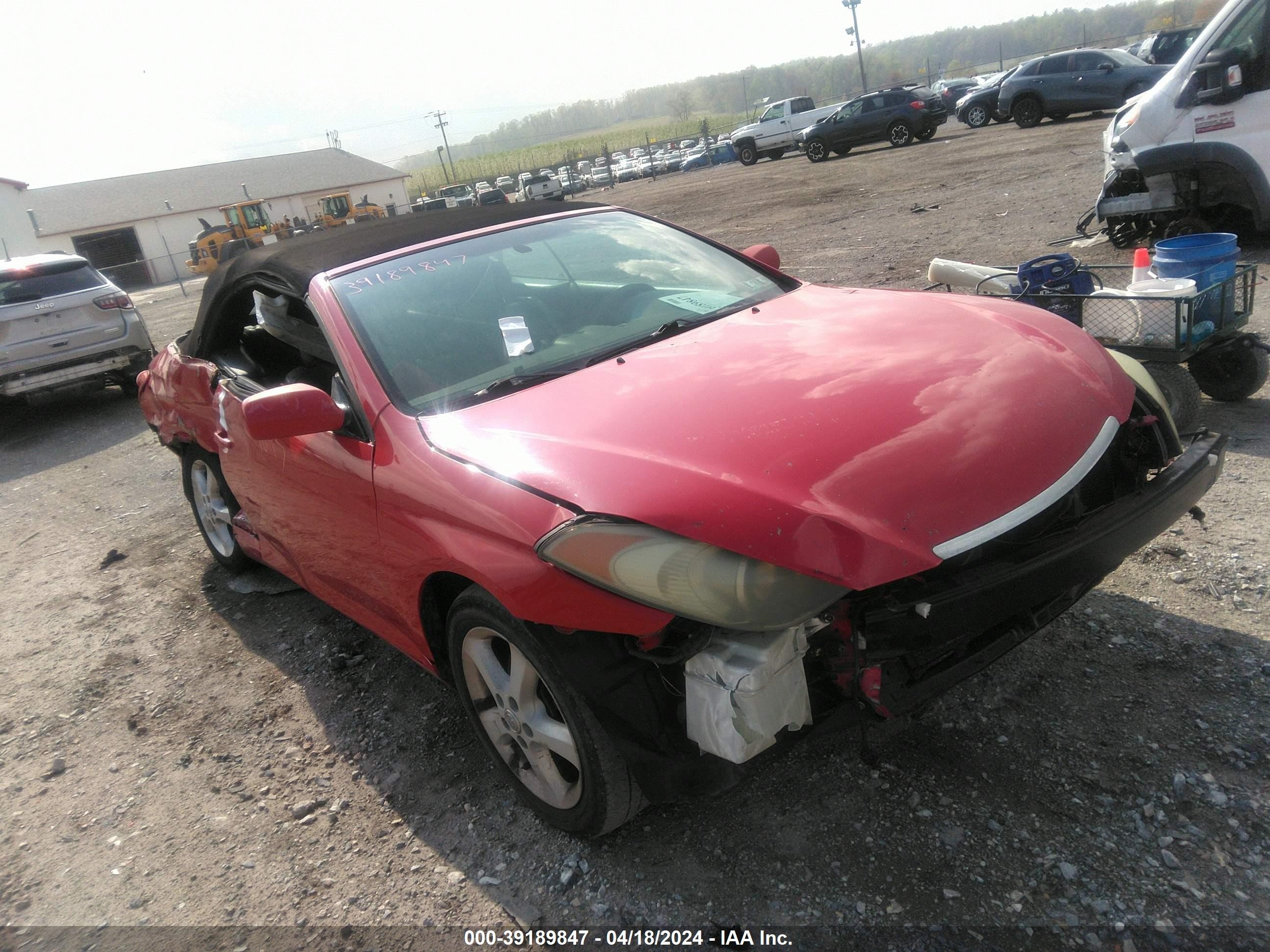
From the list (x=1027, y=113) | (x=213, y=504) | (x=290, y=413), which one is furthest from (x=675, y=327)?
(x=1027, y=113)

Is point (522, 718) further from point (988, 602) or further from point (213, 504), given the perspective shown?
point (213, 504)

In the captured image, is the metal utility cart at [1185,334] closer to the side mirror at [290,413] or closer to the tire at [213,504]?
the side mirror at [290,413]

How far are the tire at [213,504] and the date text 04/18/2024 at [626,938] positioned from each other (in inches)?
106

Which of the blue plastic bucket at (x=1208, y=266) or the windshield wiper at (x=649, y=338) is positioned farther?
the blue plastic bucket at (x=1208, y=266)

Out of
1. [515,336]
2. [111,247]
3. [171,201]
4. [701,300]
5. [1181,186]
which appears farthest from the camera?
[171,201]

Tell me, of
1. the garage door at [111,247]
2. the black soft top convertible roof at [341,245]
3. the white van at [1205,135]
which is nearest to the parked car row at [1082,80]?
the white van at [1205,135]

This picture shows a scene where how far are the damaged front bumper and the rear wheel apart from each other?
26005 millimetres

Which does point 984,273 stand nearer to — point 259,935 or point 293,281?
point 293,281

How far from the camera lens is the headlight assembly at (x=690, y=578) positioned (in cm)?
192

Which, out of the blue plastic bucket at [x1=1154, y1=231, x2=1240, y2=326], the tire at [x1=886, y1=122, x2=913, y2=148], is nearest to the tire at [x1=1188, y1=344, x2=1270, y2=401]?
the blue plastic bucket at [x1=1154, y1=231, x2=1240, y2=326]

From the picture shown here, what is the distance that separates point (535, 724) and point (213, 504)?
2.96 meters

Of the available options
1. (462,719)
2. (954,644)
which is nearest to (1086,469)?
(954,644)

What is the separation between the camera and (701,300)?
10.8 ft

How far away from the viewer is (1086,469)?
221 cm
